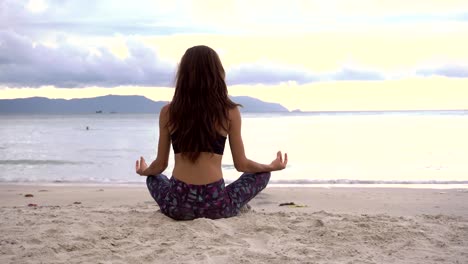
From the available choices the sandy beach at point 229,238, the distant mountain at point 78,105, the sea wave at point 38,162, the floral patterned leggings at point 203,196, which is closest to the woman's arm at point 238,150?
the floral patterned leggings at point 203,196

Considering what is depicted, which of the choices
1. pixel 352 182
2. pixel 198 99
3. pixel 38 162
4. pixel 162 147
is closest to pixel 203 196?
pixel 162 147

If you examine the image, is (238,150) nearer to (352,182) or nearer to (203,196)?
(203,196)

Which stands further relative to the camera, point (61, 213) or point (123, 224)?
point (61, 213)

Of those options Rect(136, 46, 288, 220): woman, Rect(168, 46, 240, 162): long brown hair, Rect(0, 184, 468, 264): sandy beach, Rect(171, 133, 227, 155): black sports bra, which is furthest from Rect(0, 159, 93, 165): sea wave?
Rect(168, 46, 240, 162): long brown hair

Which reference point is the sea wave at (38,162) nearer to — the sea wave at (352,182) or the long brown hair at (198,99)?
the sea wave at (352,182)

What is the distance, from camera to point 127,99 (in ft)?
518

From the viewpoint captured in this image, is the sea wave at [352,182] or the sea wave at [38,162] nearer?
the sea wave at [352,182]

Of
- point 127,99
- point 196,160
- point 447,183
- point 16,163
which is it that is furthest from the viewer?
point 127,99

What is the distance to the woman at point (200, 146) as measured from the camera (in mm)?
4441

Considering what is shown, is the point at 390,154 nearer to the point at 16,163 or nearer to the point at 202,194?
the point at 16,163

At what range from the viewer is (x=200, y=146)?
452 cm

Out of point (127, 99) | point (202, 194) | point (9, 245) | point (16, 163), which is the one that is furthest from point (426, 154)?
point (127, 99)

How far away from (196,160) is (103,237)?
1.02 m

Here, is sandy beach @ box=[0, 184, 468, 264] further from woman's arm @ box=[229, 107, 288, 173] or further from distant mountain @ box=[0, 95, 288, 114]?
distant mountain @ box=[0, 95, 288, 114]
